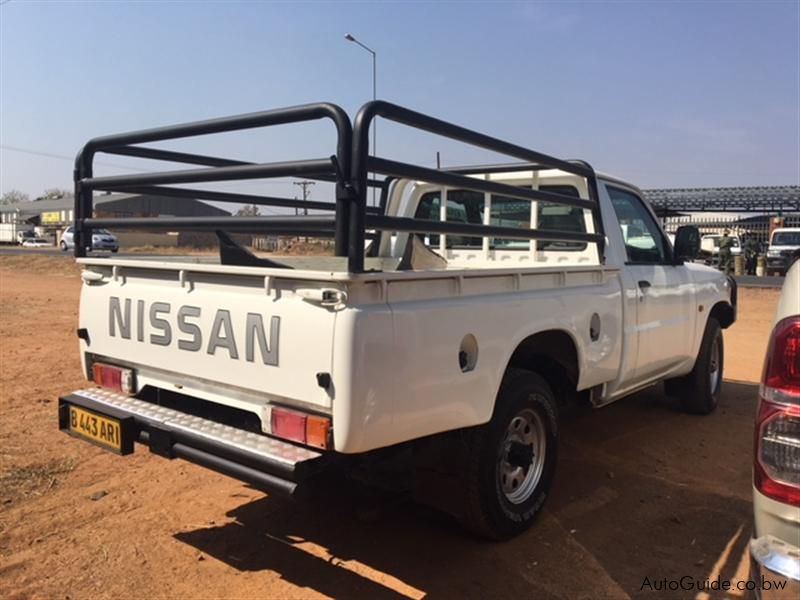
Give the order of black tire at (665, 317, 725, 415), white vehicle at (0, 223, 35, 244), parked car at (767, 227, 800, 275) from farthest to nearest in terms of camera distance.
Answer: white vehicle at (0, 223, 35, 244) → parked car at (767, 227, 800, 275) → black tire at (665, 317, 725, 415)

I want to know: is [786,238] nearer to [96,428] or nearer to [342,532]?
[342,532]

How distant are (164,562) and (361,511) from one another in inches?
42.3

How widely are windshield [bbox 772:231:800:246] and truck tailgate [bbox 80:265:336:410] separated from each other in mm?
27852

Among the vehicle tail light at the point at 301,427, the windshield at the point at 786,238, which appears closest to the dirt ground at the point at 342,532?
the vehicle tail light at the point at 301,427

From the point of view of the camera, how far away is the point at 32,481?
4.09 m

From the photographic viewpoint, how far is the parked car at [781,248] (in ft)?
81.4

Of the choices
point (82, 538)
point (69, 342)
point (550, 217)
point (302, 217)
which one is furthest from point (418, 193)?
point (69, 342)

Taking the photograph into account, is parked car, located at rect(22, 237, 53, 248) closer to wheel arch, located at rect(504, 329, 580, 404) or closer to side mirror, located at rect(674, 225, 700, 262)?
side mirror, located at rect(674, 225, 700, 262)

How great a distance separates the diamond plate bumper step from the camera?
8.32ft

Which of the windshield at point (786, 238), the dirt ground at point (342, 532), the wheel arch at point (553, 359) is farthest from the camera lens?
the windshield at point (786, 238)

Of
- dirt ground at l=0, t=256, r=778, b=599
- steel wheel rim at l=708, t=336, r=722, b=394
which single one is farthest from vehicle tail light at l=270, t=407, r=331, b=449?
steel wheel rim at l=708, t=336, r=722, b=394

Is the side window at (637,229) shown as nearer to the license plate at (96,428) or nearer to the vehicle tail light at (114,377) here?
the vehicle tail light at (114,377)

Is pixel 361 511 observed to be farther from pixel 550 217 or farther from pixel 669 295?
pixel 669 295

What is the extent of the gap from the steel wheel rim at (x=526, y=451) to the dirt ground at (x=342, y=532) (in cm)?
25
